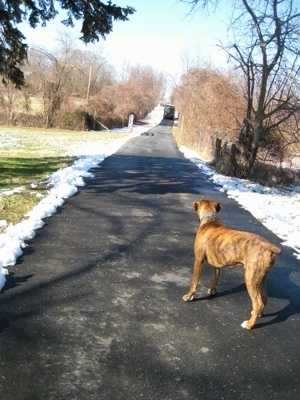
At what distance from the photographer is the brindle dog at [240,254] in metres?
3.62

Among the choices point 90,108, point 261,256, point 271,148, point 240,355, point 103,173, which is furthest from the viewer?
point 90,108

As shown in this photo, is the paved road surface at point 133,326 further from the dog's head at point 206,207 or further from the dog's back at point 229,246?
the dog's head at point 206,207

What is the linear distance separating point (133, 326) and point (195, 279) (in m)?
0.92

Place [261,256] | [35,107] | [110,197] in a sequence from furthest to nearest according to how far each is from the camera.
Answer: [35,107] → [110,197] → [261,256]

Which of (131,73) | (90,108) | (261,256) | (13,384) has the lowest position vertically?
(13,384)

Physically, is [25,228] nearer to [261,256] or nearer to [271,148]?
[261,256]

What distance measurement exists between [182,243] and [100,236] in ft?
4.29

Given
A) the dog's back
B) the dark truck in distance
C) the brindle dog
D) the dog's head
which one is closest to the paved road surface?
the brindle dog

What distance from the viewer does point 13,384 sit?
107 inches

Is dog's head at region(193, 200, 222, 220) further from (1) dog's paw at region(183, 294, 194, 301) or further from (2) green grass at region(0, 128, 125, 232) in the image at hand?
(2) green grass at region(0, 128, 125, 232)

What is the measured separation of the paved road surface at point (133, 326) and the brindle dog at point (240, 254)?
0.93 ft

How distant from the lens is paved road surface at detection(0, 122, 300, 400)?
287 cm

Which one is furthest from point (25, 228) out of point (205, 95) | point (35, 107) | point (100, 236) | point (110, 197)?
point (35, 107)

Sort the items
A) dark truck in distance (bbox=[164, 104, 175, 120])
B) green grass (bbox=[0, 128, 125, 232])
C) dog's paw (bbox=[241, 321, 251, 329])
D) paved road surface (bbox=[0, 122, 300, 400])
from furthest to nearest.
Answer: dark truck in distance (bbox=[164, 104, 175, 120]) → green grass (bbox=[0, 128, 125, 232]) → dog's paw (bbox=[241, 321, 251, 329]) → paved road surface (bbox=[0, 122, 300, 400])
